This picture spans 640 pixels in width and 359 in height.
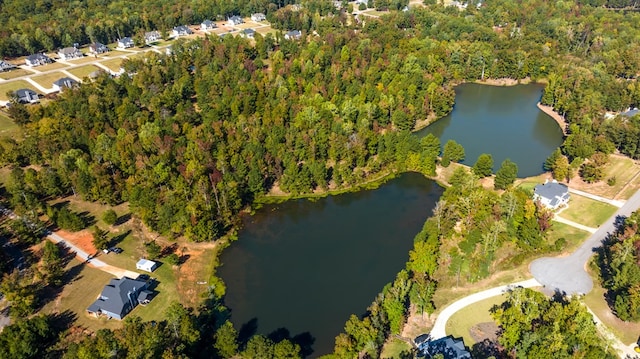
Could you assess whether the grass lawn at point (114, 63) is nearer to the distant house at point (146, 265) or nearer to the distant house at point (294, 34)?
the distant house at point (294, 34)

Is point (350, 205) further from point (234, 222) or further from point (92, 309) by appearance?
point (92, 309)

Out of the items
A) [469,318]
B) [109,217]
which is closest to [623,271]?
[469,318]

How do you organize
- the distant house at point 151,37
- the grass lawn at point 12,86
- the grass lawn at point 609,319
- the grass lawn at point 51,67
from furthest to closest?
the distant house at point 151,37, the grass lawn at point 51,67, the grass lawn at point 12,86, the grass lawn at point 609,319

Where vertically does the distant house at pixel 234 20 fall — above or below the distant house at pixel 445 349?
above

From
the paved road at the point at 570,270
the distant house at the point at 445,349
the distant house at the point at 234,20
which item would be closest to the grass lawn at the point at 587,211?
the paved road at the point at 570,270

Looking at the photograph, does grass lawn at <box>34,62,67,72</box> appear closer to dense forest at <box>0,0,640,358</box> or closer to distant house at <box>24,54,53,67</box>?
distant house at <box>24,54,53,67</box>
